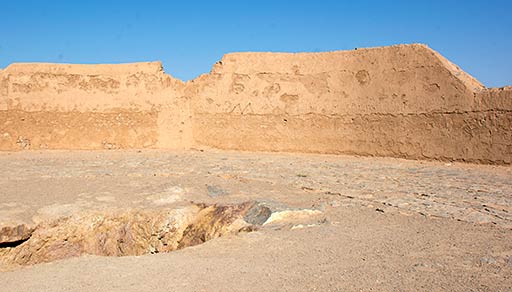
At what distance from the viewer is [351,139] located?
12.4m

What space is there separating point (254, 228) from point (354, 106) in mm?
8112

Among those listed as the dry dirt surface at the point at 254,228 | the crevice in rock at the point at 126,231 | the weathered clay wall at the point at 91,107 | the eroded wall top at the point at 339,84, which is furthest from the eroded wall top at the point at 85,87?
the crevice in rock at the point at 126,231

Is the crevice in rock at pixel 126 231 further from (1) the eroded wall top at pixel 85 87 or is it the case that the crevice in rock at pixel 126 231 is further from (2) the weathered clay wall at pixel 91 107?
(1) the eroded wall top at pixel 85 87

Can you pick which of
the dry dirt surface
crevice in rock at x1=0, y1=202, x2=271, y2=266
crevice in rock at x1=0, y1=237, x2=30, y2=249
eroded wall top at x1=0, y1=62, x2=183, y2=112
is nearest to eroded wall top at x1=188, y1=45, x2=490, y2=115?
eroded wall top at x1=0, y1=62, x2=183, y2=112

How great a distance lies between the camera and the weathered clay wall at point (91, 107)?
46.7 feet

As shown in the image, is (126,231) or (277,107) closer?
(126,231)

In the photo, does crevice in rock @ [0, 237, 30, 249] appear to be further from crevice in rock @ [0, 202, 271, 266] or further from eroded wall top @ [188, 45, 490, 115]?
eroded wall top @ [188, 45, 490, 115]

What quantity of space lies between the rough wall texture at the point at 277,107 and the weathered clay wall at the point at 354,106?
0.08 ft

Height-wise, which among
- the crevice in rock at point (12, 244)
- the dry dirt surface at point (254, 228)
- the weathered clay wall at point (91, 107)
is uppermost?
the weathered clay wall at point (91, 107)

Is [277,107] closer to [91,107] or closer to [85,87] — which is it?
[91,107]

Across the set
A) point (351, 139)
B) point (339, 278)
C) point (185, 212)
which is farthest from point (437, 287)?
point (351, 139)

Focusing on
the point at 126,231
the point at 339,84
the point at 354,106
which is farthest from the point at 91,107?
the point at 126,231

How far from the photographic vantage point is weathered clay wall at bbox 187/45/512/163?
10531 mm

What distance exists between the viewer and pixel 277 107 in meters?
13.7
